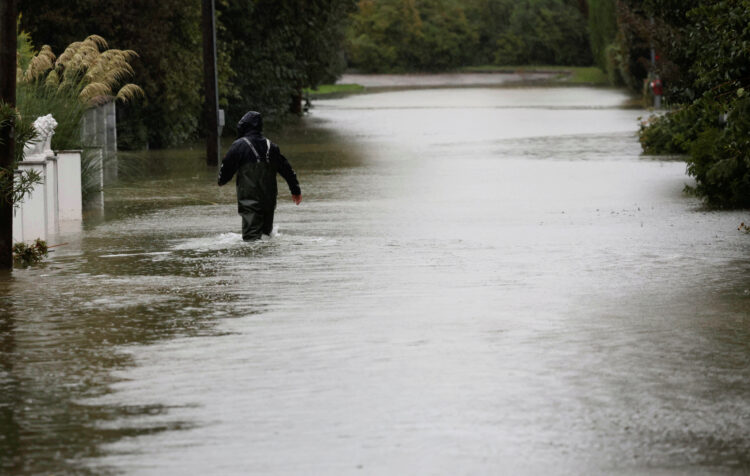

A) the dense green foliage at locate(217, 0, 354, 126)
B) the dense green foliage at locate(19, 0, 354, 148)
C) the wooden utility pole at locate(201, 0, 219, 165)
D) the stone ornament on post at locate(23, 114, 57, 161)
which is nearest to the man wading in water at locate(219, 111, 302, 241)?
the stone ornament on post at locate(23, 114, 57, 161)

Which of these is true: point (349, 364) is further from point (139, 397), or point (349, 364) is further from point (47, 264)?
point (47, 264)

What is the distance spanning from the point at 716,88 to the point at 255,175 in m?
4.76

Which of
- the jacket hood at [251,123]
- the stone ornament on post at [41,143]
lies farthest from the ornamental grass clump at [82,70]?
the jacket hood at [251,123]

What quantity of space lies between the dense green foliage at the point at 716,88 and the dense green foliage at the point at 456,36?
288 feet

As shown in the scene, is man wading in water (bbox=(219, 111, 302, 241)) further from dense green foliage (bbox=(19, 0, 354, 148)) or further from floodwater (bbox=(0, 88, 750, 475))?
dense green foliage (bbox=(19, 0, 354, 148))

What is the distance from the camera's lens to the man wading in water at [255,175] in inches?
616

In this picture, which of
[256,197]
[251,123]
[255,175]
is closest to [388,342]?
[256,197]

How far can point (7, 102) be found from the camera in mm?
13719

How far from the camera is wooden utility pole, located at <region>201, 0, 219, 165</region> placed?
1142 inches

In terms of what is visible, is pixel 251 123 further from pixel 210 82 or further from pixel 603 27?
pixel 603 27

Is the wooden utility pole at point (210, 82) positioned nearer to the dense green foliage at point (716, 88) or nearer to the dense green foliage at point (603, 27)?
the dense green foliage at point (716, 88)

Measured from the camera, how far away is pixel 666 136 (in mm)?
30312

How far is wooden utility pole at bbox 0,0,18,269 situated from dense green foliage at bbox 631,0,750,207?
20.4 feet

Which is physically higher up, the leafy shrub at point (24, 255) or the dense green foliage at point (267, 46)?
the dense green foliage at point (267, 46)
